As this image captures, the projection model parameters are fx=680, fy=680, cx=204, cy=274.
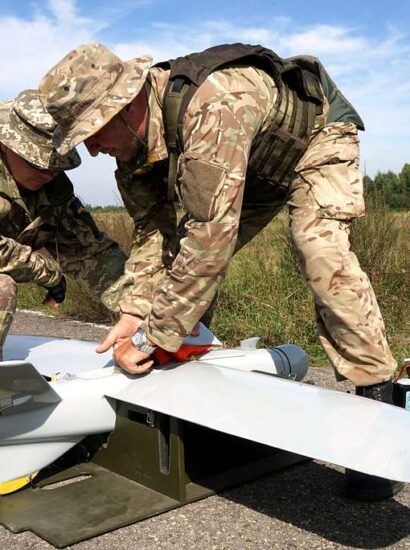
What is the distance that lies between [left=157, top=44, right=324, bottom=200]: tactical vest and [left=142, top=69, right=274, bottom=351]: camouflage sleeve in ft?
0.26

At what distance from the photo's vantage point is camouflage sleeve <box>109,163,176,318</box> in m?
3.59

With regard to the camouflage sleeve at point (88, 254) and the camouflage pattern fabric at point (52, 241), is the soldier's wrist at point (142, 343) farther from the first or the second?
the camouflage sleeve at point (88, 254)

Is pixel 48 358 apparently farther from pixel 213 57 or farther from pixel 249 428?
pixel 213 57

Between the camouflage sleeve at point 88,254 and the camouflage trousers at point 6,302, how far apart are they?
71 centimetres

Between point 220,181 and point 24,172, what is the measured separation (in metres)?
1.63

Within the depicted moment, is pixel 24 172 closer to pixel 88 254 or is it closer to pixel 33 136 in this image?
pixel 33 136

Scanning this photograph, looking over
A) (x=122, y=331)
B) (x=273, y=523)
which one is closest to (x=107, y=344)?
(x=122, y=331)

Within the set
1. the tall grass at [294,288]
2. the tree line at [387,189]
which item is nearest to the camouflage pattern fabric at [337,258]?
the tall grass at [294,288]

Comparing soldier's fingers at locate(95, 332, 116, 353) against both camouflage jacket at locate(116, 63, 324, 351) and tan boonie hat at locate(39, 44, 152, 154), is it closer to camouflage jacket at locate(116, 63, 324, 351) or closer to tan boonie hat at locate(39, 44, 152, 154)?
camouflage jacket at locate(116, 63, 324, 351)

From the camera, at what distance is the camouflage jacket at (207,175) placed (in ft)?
8.70

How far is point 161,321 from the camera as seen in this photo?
283 centimetres

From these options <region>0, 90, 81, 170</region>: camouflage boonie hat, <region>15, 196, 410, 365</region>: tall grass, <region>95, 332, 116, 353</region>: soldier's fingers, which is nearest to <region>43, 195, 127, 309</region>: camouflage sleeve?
<region>0, 90, 81, 170</region>: camouflage boonie hat

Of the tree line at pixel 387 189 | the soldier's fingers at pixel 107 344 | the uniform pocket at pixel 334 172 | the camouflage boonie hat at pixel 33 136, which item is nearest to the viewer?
the uniform pocket at pixel 334 172

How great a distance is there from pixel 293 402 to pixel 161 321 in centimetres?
63
